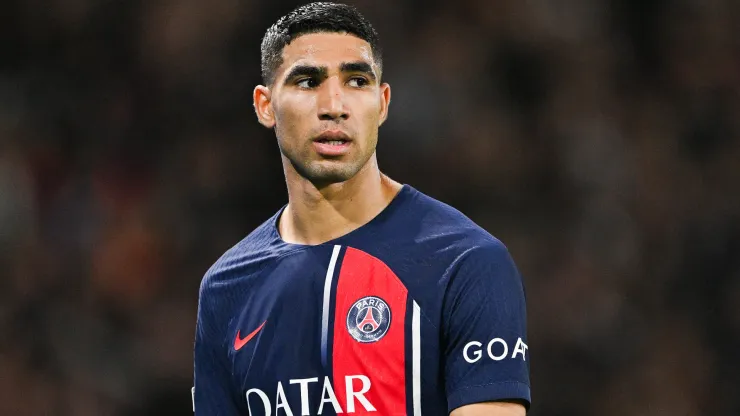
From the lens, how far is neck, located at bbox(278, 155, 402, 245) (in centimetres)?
337

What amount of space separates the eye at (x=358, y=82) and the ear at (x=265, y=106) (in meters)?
0.33

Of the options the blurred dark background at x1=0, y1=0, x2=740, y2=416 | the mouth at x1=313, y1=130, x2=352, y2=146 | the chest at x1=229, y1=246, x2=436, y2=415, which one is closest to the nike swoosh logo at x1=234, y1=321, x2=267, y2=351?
the chest at x1=229, y1=246, x2=436, y2=415

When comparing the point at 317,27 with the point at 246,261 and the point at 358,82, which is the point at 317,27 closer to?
the point at 358,82

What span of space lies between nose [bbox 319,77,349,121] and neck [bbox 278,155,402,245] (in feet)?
0.68

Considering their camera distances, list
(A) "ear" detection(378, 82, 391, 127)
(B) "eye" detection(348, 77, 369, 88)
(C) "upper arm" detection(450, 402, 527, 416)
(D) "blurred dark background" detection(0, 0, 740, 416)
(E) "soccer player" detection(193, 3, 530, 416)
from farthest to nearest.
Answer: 1. (D) "blurred dark background" detection(0, 0, 740, 416)
2. (A) "ear" detection(378, 82, 391, 127)
3. (B) "eye" detection(348, 77, 369, 88)
4. (E) "soccer player" detection(193, 3, 530, 416)
5. (C) "upper arm" detection(450, 402, 527, 416)

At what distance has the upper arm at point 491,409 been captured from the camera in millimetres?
2947

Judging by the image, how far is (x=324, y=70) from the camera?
328 centimetres

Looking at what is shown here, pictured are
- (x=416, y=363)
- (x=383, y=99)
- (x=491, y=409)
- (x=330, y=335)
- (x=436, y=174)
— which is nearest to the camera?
(x=491, y=409)

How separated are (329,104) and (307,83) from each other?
13 centimetres

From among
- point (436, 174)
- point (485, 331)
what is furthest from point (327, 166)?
point (436, 174)

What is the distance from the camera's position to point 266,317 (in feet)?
11.0

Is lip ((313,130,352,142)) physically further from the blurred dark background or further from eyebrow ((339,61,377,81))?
the blurred dark background

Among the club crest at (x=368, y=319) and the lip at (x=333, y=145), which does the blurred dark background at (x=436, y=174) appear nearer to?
the club crest at (x=368, y=319)
